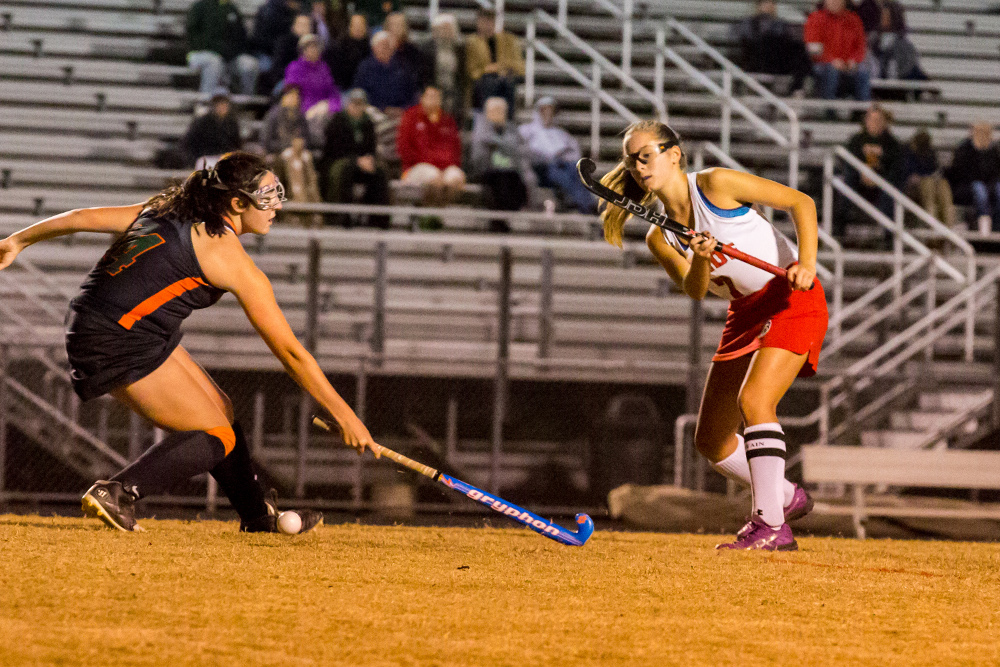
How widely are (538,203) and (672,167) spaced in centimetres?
699

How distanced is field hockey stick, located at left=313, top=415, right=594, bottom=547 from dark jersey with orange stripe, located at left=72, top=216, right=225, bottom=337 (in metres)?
0.86

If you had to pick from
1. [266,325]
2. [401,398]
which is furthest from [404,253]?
[266,325]

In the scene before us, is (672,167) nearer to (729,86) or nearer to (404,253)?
(404,253)

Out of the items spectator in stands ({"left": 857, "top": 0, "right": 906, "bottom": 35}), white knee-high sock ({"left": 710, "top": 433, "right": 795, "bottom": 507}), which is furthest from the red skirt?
spectator in stands ({"left": 857, "top": 0, "right": 906, "bottom": 35})

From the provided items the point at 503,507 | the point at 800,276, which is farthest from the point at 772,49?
the point at 503,507

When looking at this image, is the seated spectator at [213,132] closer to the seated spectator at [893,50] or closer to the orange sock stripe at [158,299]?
the orange sock stripe at [158,299]

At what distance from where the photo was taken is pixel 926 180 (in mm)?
13852

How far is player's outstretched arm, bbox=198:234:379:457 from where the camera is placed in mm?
5090

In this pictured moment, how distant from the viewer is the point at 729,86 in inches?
563

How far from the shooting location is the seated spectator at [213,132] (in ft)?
42.0

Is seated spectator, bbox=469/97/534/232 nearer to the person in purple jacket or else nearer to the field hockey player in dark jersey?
the person in purple jacket

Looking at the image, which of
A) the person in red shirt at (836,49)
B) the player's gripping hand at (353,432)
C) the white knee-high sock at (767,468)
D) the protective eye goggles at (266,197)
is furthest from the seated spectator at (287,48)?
the player's gripping hand at (353,432)

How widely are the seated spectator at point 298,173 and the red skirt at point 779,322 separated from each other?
669 centimetres

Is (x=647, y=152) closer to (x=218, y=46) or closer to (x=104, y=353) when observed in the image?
(x=104, y=353)
